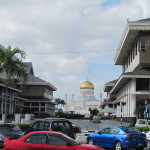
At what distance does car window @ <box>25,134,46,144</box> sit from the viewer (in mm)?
12508

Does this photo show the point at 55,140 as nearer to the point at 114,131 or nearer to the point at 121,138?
the point at 121,138

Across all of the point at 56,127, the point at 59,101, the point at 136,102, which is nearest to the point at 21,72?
the point at 56,127

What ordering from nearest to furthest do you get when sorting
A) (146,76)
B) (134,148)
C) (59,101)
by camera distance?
1. (134,148)
2. (146,76)
3. (59,101)

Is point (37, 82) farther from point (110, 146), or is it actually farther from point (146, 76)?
point (110, 146)

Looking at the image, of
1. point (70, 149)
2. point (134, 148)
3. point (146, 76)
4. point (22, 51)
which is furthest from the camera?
point (146, 76)

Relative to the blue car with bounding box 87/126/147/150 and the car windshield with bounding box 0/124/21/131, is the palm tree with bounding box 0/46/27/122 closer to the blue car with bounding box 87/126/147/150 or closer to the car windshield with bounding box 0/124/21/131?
the car windshield with bounding box 0/124/21/131

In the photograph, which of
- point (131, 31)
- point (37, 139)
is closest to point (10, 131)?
point (37, 139)

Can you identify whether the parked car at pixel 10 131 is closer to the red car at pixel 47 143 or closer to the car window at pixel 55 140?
the red car at pixel 47 143

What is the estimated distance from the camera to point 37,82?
96.8 metres

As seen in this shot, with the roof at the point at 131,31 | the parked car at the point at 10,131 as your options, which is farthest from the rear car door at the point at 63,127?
the roof at the point at 131,31

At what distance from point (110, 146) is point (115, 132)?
0.80 metres

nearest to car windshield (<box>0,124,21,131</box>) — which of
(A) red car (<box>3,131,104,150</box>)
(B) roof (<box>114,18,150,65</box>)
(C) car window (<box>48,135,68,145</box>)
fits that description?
(A) red car (<box>3,131,104,150</box>)

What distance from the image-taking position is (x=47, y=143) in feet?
40.6

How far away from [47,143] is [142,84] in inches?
1497
